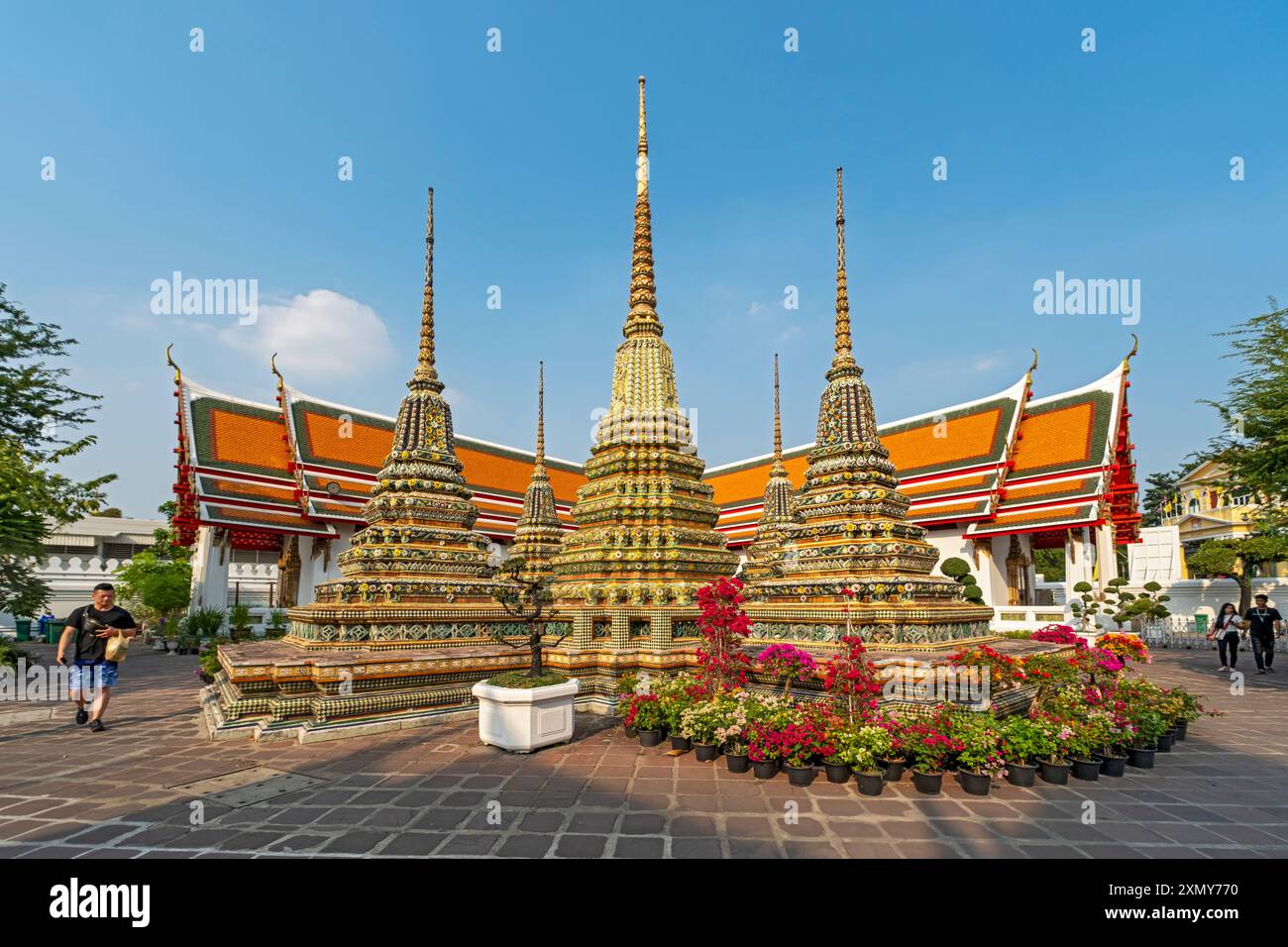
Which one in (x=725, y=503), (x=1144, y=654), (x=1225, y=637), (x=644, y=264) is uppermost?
(x=644, y=264)

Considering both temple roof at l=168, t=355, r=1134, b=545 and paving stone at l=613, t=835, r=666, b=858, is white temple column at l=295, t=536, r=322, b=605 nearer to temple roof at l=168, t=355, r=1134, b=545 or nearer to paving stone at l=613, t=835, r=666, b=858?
temple roof at l=168, t=355, r=1134, b=545

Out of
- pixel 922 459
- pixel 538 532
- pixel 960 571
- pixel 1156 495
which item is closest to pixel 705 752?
pixel 538 532

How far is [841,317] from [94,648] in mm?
13405

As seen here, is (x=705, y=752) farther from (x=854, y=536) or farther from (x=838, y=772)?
(x=854, y=536)

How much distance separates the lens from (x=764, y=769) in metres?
6.36

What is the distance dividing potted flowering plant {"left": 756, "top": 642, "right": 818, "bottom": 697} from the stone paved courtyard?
1.61 meters

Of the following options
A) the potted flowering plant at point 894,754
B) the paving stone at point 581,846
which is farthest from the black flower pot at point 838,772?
the paving stone at point 581,846

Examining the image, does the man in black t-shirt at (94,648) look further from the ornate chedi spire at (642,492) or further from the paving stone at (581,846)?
the paving stone at (581,846)

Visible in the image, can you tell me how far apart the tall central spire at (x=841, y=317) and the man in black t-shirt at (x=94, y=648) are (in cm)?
1243
